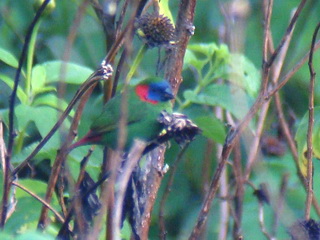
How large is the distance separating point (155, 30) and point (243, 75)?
439mm

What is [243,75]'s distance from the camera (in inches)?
68.8

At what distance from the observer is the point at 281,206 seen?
152 cm

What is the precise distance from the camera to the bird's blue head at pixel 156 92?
143 centimetres

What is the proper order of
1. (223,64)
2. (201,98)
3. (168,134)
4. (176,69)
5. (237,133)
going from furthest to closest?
1. (223,64)
2. (201,98)
3. (176,69)
4. (237,133)
5. (168,134)

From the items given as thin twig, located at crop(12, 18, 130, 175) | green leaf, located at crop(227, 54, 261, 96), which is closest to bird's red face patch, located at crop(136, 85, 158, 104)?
green leaf, located at crop(227, 54, 261, 96)

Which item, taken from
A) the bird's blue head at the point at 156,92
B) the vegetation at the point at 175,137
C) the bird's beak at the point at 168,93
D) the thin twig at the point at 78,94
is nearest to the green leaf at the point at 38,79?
the vegetation at the point at 175,137

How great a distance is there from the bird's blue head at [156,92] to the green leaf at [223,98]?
17 centimetres

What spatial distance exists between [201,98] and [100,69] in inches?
24.9

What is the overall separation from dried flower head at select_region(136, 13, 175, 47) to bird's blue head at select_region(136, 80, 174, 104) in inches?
3.8

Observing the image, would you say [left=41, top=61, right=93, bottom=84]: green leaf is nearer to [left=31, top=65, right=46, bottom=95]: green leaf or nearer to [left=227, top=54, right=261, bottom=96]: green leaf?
[left=31, top=65, right=46, bottom=95]: green leaf

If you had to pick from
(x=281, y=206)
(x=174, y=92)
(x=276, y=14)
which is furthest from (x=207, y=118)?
(x=276, y=14)

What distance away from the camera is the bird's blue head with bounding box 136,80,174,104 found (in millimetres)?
1433

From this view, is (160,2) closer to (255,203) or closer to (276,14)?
(255,203)

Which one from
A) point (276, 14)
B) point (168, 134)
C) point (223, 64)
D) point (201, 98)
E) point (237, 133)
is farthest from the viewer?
point (276, 14)
